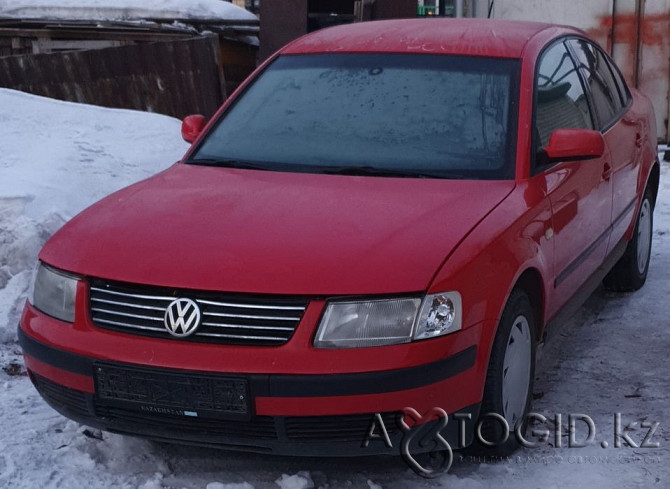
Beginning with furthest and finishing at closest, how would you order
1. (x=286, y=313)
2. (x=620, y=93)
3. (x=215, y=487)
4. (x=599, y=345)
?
(x=620, y=93) → (x=599, y=345) → (x=215, y=487) → (x=286, y=313)

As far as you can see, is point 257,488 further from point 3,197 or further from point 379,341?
point 3,197

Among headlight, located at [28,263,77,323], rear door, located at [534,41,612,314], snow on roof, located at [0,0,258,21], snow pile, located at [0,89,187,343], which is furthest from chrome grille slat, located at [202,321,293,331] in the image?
snow on roof, located at [0,0,258,21]

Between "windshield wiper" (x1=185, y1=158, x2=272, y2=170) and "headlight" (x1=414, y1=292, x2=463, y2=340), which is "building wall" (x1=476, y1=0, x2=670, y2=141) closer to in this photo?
"windshield wiper" (x1=185, y1=158, x2=272, y2=170)

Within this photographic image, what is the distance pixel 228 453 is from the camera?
12.9ft

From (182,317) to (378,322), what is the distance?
23.8 inches

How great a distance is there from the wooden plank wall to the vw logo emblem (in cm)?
823

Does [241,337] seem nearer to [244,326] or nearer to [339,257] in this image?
[244,326]

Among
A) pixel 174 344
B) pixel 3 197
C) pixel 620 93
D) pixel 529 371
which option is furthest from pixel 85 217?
pixel 620 93

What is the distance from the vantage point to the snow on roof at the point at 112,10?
48.9ft

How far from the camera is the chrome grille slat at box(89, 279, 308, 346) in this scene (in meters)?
3.28

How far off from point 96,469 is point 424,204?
1485 mm

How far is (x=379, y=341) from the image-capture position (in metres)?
3.29

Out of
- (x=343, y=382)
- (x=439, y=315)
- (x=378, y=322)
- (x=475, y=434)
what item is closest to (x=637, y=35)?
(x=475, y=434)

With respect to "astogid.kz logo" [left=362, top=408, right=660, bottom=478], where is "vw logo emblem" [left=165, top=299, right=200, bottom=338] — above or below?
above
